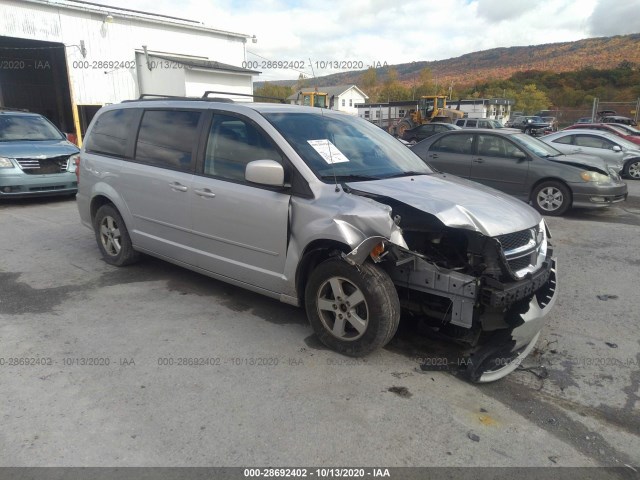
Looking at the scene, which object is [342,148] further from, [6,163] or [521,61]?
[521,61]

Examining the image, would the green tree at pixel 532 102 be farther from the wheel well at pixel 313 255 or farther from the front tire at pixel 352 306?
the front tire at pixel 352 306

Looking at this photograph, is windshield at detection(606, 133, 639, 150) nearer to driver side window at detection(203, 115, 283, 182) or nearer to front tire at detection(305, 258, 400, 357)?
driver side window at detection(203, 115, 283, 182)

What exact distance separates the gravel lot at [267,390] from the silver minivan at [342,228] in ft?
0.97

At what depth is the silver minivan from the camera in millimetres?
3129

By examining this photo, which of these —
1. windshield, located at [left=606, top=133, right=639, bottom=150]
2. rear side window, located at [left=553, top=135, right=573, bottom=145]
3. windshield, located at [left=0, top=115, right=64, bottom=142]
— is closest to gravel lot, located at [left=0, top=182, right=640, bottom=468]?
windshield, located at [left=0, top=115, right=64, bottom=142]

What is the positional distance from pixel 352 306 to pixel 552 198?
660cm

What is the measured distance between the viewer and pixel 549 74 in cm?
6862

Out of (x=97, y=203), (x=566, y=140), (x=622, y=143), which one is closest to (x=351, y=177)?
(x=97, y=203)

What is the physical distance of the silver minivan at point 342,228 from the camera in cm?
313

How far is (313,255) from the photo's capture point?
354cm

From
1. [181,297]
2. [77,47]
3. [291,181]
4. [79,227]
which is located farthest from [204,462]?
[77,47]

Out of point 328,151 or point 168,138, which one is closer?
point 328,151

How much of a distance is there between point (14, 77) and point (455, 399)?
2967cm

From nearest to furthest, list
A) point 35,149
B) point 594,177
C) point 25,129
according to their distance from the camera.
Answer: point 594,177
point 35,149
point 25,129
